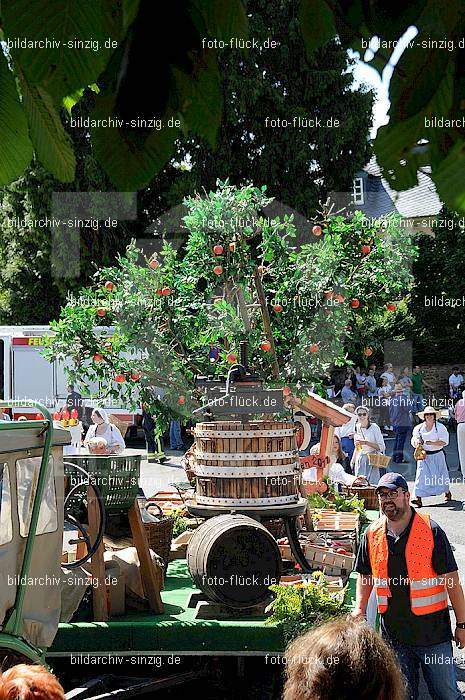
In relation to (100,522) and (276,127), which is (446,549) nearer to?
(100,522)

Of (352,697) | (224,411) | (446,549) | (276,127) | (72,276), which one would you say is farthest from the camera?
(72,276)

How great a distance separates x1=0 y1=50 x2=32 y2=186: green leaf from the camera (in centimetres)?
150

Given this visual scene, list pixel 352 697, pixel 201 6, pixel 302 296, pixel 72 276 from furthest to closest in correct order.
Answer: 1. pixel 72 276
2. pixel 302 296
3. pixel 352 697
4. pixel 201 6

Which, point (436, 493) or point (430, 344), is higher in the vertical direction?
point (430, 344)

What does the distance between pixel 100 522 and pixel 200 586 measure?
2.81 feet

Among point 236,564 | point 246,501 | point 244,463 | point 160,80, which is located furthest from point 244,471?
point 160,80

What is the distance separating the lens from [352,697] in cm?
223

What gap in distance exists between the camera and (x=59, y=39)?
1.28m

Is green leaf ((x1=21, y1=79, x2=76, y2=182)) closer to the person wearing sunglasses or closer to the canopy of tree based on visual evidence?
the canopy of tree

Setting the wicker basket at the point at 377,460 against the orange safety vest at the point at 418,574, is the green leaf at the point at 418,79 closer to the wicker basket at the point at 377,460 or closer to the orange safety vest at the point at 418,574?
the orange safety vest at the point at 418,574

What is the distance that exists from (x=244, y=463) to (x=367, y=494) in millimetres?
3857

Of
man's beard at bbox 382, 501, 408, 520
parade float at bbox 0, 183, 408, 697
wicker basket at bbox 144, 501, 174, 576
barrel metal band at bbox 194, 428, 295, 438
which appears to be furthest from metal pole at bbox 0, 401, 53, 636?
wicker basket at bbox 144, 501, 174, 576

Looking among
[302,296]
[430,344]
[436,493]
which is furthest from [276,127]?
[302,296]

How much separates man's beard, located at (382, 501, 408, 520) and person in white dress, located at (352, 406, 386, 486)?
25.5 ft
